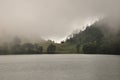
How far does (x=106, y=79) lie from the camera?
87812 mm

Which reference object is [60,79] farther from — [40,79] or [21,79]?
[21,79]

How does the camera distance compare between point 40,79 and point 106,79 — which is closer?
point 106,79

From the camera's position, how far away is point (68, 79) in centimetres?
9088

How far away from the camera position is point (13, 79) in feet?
313

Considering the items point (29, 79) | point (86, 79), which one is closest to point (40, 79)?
point (29, 79)

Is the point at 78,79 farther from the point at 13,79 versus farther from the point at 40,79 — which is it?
the point at 13,79

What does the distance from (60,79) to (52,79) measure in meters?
3.50

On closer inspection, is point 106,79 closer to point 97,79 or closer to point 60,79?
point 97,79

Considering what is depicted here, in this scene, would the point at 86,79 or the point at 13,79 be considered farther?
the point at 13,79

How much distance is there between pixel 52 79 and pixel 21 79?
10.5m

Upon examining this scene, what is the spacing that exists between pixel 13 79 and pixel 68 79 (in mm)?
18814

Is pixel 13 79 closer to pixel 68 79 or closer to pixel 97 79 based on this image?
pixel 68 79

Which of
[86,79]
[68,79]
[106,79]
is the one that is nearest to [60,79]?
[68,79]

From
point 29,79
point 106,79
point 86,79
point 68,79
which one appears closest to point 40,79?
point 29,79
